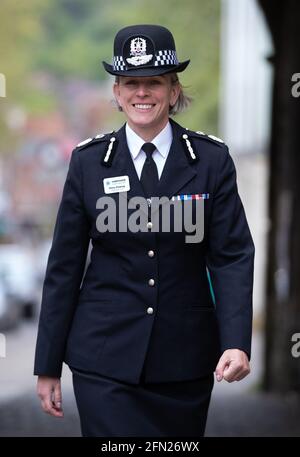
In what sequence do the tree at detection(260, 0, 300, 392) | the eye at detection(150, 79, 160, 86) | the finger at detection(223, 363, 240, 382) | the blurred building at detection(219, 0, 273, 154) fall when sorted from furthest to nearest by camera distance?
the blurred building at detection(219, 0, 273, 154)
the tree at detection(260, 0, 300, 392)
the eye at detection(150, 79, 160, 86)
the finger at detection(223, 363, 240, 382)

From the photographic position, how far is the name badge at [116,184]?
14.4 feet

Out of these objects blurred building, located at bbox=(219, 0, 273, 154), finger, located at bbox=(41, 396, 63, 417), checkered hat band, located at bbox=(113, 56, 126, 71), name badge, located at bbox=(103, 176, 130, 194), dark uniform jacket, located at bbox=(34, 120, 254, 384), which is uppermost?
blurred building, located at bbox=(219, 0, 273, 154)

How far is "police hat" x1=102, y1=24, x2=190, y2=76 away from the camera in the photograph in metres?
4.34

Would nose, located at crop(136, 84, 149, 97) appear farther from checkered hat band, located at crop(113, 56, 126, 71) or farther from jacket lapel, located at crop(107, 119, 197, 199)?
jacket lapel, located at crop(107, 119, 197, 199)

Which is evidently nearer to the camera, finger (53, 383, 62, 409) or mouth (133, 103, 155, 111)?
mouth (133, 103, 155, 111)

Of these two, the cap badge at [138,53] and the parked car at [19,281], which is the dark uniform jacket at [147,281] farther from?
the parked car at [19,281]

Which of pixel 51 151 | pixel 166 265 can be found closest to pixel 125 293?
pixel 166 265

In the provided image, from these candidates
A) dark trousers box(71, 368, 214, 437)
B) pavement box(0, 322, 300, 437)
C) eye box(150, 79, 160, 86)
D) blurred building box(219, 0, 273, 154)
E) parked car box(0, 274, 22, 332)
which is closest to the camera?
dark trousers box(71, 368, 214, 437)

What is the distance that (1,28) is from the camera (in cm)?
3956

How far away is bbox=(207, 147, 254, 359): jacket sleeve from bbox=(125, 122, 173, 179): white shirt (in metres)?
0.20

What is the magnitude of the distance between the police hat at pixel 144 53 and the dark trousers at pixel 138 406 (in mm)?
1005

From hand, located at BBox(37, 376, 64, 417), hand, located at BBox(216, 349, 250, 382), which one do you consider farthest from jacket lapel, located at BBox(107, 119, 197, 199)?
hand, located at BBox(37, 376, 64, 417)

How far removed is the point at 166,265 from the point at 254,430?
5972mm

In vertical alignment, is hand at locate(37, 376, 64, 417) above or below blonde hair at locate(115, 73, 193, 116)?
below
